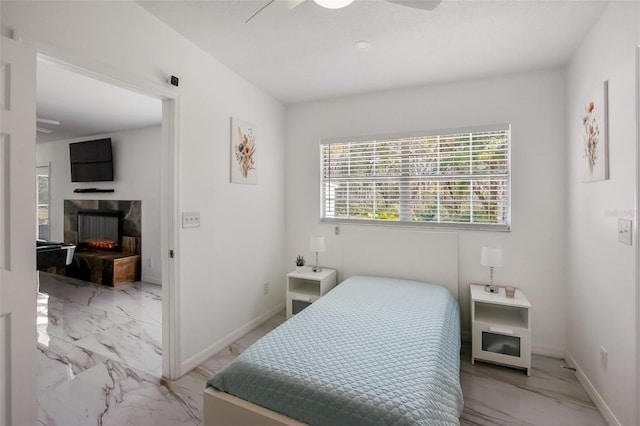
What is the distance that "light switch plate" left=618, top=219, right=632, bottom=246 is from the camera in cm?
154

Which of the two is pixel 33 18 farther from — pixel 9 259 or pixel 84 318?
pixel 84 318

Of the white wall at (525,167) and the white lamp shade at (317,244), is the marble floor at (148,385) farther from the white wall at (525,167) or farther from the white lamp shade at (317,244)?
the white lamp shade at (317,244)

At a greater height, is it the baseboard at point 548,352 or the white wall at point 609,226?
the white wall at point 609,226

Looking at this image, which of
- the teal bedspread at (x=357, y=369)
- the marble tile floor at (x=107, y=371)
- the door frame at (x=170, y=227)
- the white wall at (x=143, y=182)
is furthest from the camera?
the white wall at (x=143, y=182)

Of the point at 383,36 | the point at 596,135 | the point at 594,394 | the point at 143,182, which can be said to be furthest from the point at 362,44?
the point at 143,182

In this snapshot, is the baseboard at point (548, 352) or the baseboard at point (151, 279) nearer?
the baseboard at point (548, 352)

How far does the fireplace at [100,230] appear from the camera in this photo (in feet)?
16.1

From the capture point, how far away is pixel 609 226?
1751mm

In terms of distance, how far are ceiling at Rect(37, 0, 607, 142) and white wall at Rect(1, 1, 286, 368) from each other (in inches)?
6.0

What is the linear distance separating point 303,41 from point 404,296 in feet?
6.89

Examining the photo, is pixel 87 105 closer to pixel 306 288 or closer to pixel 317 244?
pixel 317 244

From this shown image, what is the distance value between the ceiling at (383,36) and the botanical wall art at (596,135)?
49 cm

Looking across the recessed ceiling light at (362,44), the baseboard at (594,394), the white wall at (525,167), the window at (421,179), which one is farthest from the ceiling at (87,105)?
the baseboard at (594,394)

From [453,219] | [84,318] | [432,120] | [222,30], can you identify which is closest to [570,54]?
[432,120]
